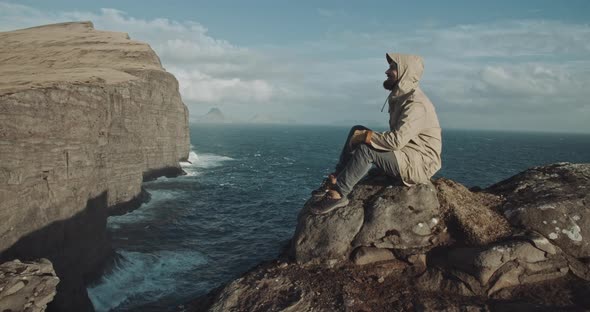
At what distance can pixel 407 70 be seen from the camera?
335 inches

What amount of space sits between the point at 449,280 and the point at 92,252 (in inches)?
969

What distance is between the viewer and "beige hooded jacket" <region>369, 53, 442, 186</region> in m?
8.25

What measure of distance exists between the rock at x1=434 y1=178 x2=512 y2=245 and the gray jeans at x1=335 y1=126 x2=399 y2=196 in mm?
1554

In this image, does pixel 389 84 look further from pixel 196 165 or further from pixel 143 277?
pixel 196 165

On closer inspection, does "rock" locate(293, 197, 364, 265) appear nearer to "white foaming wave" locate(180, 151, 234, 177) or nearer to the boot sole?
the boot sole

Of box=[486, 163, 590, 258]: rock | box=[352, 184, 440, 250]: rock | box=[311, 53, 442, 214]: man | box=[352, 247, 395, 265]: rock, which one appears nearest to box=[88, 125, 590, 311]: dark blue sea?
box=[352, 247, 395, 265]: rock

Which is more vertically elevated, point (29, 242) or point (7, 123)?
point (7, 123)

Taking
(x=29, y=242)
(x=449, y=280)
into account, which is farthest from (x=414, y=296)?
(x=29, y=242)

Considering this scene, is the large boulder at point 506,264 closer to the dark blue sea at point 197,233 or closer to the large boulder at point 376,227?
A: the large boulder at point 376,227

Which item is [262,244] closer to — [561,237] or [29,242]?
[29,242]

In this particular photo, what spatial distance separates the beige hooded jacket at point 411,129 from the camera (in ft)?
27.1

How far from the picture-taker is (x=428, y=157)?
867 cm

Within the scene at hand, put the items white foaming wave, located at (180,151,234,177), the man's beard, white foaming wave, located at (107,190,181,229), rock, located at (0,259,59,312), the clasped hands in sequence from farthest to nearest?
1. white foaming wave, located at (180,151,234,177)
2. white foaming wave, located at (107,190,181,229)
3. rock, located at (0,259,59,312)
4. the man's beard
5. the clasped hands

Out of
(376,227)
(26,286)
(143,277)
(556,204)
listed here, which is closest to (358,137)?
(376,227)
